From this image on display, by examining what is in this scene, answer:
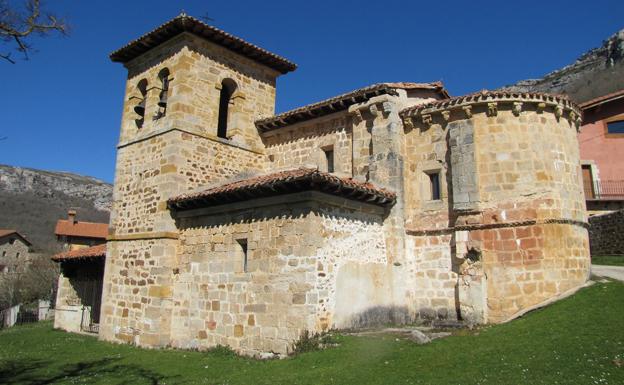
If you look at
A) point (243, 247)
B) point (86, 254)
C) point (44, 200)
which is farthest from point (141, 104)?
point (44, 200)

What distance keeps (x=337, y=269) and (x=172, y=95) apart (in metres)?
7.32

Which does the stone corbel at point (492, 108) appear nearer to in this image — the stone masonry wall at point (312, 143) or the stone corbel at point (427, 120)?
the stone corbel at point (427, 120)

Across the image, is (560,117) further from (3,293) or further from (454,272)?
(3,293)

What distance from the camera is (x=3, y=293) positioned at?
33125 mm

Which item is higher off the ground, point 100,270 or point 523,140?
point 523,140

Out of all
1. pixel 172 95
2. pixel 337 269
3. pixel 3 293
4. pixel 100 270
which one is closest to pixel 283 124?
pixel 172 95

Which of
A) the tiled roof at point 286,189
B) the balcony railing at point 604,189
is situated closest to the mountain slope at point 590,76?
the balcony railing at point 604,189

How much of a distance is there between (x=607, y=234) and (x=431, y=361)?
15.5 m

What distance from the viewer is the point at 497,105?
1150 cm

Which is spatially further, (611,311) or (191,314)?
(191,314)

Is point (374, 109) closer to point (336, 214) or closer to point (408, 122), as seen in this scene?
point (408, 122)

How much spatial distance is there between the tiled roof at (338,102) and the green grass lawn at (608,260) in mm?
8734

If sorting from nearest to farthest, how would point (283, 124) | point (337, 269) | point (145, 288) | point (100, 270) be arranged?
1. point (337, 269)
2. point (145, 288)
3. point (283, 124)
4. point (100, 270)

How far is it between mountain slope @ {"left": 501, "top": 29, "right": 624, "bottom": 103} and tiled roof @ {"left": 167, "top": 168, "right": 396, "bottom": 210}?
42066 millimetres
